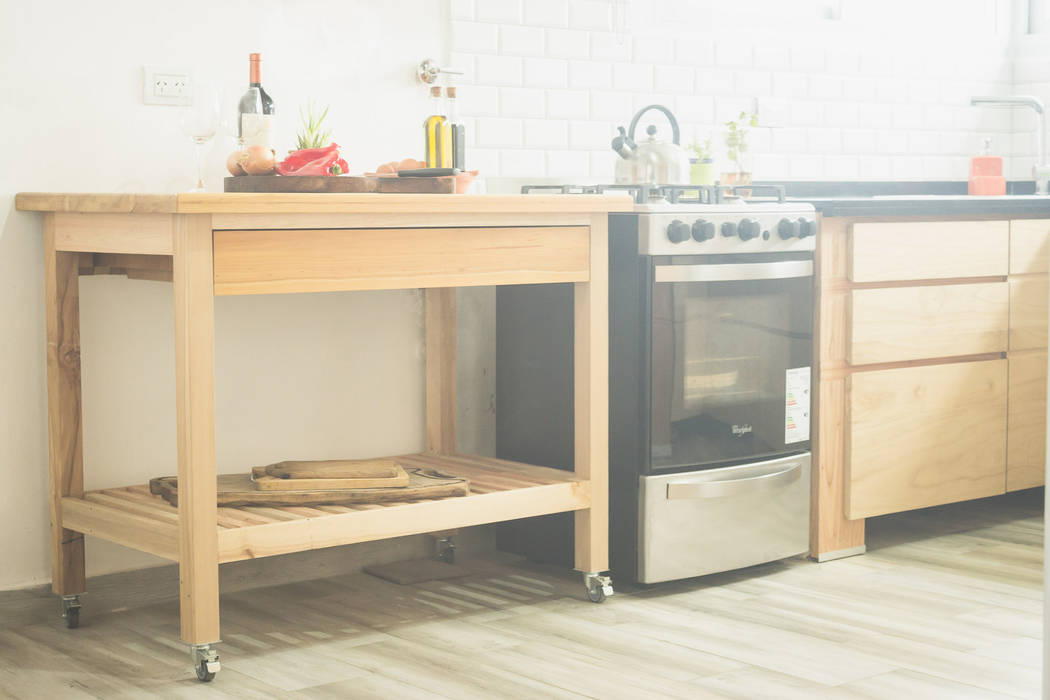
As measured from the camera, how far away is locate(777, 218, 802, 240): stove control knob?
3204 mm

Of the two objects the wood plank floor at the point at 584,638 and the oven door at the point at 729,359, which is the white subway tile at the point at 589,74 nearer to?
the oven door at the point at 729,359

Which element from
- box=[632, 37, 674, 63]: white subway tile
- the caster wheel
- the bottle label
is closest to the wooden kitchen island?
the caster wheel

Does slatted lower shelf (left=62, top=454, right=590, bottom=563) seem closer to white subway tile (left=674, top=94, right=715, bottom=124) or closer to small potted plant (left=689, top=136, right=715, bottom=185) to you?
small potted plant (left=689, top=136, right=715, bottom=185)

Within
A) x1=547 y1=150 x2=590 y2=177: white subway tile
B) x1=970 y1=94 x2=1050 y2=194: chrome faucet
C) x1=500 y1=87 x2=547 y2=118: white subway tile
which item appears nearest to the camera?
x1=500 y1=87 x2=547 y2=118: white subway tile

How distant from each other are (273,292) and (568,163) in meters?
1.45

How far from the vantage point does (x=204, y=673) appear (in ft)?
8.12

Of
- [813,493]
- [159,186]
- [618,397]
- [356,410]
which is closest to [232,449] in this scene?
[356,410]

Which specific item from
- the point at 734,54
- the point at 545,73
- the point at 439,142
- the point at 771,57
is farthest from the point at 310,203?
the point at 771,57

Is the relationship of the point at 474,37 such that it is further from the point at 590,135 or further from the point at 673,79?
the point at 673,79

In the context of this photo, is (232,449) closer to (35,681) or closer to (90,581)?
(90,581)

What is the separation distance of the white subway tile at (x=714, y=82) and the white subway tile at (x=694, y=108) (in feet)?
0.08

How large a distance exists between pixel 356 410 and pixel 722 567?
1.01 m

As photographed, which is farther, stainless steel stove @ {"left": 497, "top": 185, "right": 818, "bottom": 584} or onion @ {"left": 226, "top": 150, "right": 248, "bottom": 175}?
stainless steel stove @ {"left": 497, "top": 185, "right": 818, "bottom": 584}

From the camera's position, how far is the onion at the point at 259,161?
2764mm
